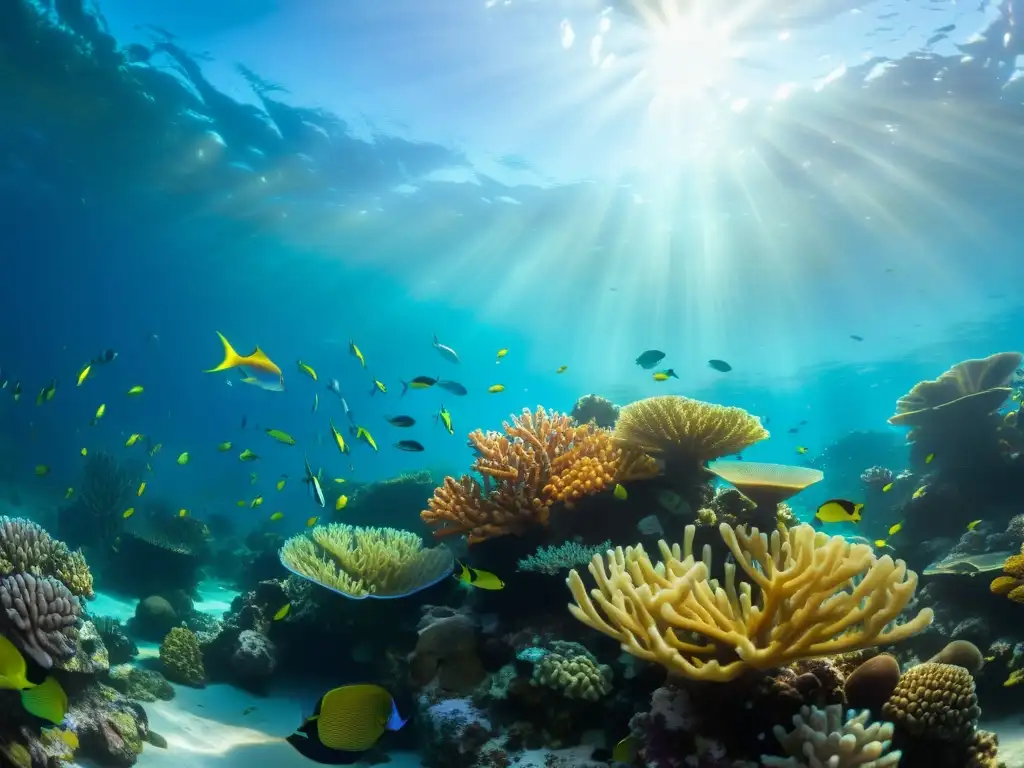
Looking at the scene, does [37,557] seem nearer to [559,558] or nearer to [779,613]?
[559,558]

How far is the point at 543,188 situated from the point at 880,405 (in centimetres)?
4024

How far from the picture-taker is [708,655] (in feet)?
9.71

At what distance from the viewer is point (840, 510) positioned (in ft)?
15.3

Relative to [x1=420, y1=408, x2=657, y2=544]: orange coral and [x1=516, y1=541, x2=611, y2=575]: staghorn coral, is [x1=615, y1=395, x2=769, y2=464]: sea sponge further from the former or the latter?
[x1=516, y1=541, x2=611, y2=575]: staghorn coral

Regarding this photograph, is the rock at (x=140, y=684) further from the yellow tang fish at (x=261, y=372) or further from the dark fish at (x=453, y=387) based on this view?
the dark fish at (x=453, y=387)

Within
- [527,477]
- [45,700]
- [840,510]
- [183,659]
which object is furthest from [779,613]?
[183,659]

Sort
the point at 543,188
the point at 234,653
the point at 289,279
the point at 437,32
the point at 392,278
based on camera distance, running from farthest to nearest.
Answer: the point at 289,279 < the point at 392,278 < the point at 543,188 < the point at 437,32 < the point at 234,653

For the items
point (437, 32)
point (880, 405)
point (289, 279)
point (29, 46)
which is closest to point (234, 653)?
point (437, 32)

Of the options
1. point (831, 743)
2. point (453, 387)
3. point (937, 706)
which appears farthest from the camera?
point (453, 387)

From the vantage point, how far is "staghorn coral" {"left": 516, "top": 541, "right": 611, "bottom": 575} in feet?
15.9

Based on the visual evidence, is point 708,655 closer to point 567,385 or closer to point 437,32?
point 437,32

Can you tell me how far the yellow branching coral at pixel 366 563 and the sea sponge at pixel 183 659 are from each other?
222 centimetres

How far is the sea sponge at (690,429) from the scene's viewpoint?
536 centimetres

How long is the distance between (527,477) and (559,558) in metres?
0.91
